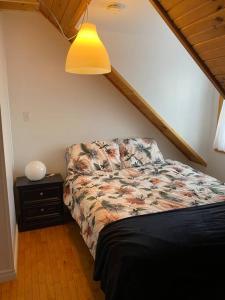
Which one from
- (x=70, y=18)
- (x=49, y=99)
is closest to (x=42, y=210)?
(x=49, y=99)

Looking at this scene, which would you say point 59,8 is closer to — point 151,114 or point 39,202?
point 151,114

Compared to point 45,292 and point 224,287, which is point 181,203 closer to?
point 224,287

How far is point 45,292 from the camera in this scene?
1.88 m

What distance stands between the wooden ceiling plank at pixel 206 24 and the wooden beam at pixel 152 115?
1.30m

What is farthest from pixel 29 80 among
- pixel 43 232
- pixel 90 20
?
pixel 43 232

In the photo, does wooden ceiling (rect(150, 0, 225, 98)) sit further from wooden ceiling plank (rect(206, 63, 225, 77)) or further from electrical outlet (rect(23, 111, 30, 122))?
electrical outlet (rect(23, 111, 30, 122))

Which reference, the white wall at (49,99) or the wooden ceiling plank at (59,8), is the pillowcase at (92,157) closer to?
the white wall at (49,99)

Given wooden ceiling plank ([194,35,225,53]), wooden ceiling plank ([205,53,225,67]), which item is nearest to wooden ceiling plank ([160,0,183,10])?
wooden ceiling plank ([194,35,225,53])

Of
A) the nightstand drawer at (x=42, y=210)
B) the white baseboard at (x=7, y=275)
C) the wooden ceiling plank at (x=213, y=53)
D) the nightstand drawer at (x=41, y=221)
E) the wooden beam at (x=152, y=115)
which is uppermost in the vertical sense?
the wooden ceiling plank at (x=213, y=53)

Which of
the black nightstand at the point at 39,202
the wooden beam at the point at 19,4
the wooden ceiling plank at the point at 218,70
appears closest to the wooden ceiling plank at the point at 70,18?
the wooden beam at the point at 19,4

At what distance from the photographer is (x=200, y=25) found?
1.39 metres

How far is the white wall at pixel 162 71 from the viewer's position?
239 centimetres

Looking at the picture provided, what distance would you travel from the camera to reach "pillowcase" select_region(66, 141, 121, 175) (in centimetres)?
289

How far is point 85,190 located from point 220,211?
1170 millimetres
